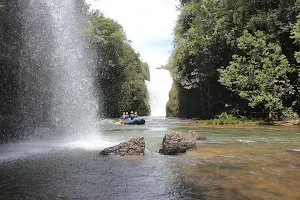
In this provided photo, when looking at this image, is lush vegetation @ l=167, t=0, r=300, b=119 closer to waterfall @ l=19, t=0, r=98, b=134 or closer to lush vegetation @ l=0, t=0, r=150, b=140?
waterfall @ l=19, t=0, r=98, b=134

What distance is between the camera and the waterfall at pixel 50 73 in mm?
15242

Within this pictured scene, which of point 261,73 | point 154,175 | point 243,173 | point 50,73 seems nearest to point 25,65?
point 50,73

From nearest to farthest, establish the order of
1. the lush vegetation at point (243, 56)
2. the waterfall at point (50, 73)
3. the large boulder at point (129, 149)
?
the large boulder at point (129, 149) → the waterfall at point (50, 73) → the lush vegetation at point (243, 56)

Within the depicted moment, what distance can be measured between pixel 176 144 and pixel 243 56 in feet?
60.2

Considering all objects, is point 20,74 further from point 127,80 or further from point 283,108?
point 127,80

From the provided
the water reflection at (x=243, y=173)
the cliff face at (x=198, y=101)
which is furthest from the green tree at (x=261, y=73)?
the water reflection at (x=243, y=173)

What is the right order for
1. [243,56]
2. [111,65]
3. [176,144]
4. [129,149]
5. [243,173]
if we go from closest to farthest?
[243,173], [129,149], [176,144], [243,56], [111,65]

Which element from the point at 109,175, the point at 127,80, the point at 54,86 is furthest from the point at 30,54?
the point at 127,80

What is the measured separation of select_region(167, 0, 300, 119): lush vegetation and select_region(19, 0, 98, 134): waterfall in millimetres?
13000

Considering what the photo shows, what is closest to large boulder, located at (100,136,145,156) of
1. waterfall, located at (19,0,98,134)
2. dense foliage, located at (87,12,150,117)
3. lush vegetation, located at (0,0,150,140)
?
lush vegetation, located at (0,0,150,140)

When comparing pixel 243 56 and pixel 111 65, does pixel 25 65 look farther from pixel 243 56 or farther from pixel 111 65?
pixel 111 65

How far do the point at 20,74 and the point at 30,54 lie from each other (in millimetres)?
1276

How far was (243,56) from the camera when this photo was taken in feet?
86.0

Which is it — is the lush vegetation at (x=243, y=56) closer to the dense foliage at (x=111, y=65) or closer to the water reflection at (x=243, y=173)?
the dense foliage at (x=111, y=65)
